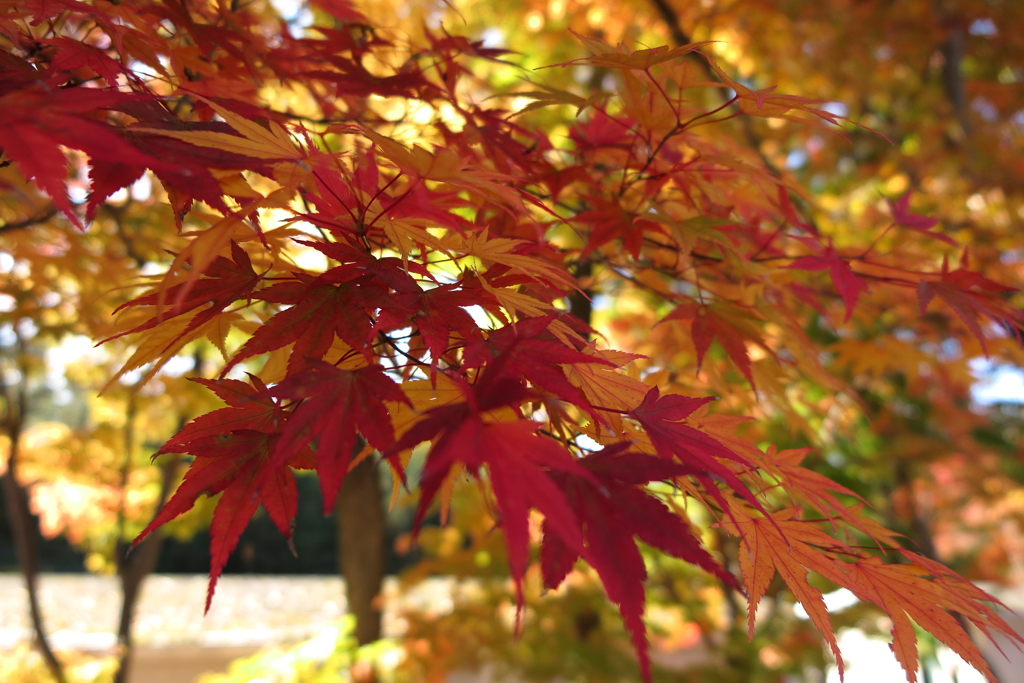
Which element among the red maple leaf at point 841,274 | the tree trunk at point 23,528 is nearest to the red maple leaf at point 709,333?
the red maple leaf at point 841,274

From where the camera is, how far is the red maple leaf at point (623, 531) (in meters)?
0.36

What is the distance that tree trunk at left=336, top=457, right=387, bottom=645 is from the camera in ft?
7.79

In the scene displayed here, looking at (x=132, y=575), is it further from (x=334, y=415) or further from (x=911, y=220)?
(x=911, y=220)

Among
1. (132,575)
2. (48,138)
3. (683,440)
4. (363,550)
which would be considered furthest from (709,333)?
(132,575)

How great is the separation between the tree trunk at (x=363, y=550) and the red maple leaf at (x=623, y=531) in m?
2.06

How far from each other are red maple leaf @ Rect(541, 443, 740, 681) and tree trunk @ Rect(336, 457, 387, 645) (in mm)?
2064

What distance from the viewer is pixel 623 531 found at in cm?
38

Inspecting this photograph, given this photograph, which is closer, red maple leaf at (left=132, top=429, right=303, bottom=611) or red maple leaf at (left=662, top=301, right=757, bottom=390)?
red maple leaf at (left=132, top=429, right=303, bottom=611)

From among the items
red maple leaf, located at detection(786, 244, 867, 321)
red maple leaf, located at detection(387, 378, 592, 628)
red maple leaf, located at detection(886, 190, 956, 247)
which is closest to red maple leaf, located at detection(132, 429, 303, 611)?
red maple leaf, located at detection(387, 378, 592, 628)

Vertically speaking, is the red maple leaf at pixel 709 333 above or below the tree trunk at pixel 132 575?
above

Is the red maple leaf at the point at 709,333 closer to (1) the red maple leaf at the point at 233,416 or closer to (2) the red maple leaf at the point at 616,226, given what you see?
(2) the red maple leaf at the point at 616,226

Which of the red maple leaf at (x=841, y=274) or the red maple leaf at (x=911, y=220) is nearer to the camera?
the red maple leaf at (x=841, y=274)

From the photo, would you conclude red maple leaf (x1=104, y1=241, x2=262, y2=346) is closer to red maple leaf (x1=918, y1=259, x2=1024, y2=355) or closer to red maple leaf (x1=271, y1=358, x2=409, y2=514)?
red maple leaf (x1=271, y1=358, x2=409, y2=514)

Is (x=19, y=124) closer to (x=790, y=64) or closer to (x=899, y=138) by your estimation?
(x=790, y=64)
